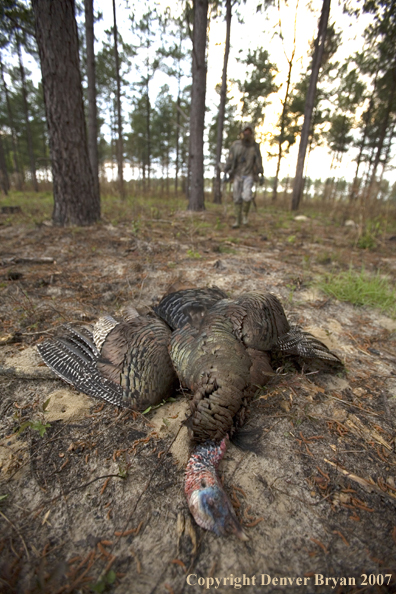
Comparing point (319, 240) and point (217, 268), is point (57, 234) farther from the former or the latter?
point (319, 240)

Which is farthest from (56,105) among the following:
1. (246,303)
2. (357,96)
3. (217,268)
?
(357,96)

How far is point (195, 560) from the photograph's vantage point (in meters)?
1.13

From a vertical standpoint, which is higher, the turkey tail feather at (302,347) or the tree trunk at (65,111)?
the tree trunk at (65,111)

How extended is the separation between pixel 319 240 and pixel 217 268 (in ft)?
12.4

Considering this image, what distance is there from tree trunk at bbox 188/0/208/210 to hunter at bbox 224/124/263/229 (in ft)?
7.63

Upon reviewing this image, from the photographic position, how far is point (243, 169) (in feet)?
26.2

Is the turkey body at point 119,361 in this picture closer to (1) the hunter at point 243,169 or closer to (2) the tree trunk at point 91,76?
(1) the hunter at point 243,169

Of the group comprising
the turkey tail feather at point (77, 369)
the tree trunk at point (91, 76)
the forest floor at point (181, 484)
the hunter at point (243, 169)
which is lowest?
the forest floor at point (181, 484)

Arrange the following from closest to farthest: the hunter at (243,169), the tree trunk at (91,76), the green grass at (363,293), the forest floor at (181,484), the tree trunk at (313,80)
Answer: the forest floor at (181,484), the green grass at (363,293), the hunter at (243,169), the tree trunk at (91,76), the tree trunk at (313,80)

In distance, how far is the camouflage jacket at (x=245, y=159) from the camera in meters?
7.83

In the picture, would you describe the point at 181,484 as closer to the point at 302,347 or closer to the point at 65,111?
the point at 302,347

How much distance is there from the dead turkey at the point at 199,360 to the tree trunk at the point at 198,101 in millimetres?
8860

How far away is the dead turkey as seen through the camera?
4.57 feet

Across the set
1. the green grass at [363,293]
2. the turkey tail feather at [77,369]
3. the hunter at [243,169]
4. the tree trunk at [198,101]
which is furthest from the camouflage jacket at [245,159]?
the turkey tail feather at [77,369]
